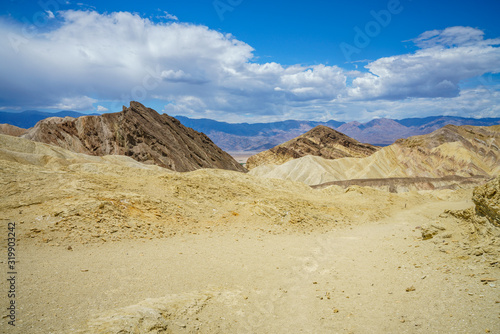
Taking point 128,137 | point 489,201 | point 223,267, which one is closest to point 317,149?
point 128,137

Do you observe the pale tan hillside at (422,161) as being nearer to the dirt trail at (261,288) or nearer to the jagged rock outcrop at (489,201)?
the dirt trail at (261,288)

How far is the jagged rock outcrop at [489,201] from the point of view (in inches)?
275

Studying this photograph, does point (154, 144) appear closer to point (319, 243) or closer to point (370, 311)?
point (319, 243)

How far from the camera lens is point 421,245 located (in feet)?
29.1

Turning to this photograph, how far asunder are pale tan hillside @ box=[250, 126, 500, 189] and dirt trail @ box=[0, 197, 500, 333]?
1991 inches

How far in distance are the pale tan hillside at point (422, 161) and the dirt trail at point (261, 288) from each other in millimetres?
50574

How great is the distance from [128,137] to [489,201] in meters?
52.7

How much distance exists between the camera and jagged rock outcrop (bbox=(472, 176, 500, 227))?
6977mm

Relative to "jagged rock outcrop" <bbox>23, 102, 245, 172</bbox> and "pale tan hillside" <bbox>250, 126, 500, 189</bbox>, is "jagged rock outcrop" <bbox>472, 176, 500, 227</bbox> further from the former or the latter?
"pale tan hillside" <bbox>250, 126, 500, 189</bbox>

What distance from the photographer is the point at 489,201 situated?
7180mm

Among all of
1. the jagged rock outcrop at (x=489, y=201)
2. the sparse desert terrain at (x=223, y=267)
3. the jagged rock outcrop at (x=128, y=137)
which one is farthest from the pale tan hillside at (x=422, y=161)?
the jagged rock outcrop at (x=489, y=201)

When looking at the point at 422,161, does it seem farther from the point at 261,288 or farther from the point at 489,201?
the point at 261,288

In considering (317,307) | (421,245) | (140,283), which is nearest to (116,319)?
(140,283)

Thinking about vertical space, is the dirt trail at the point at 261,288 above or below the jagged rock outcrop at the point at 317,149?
below
